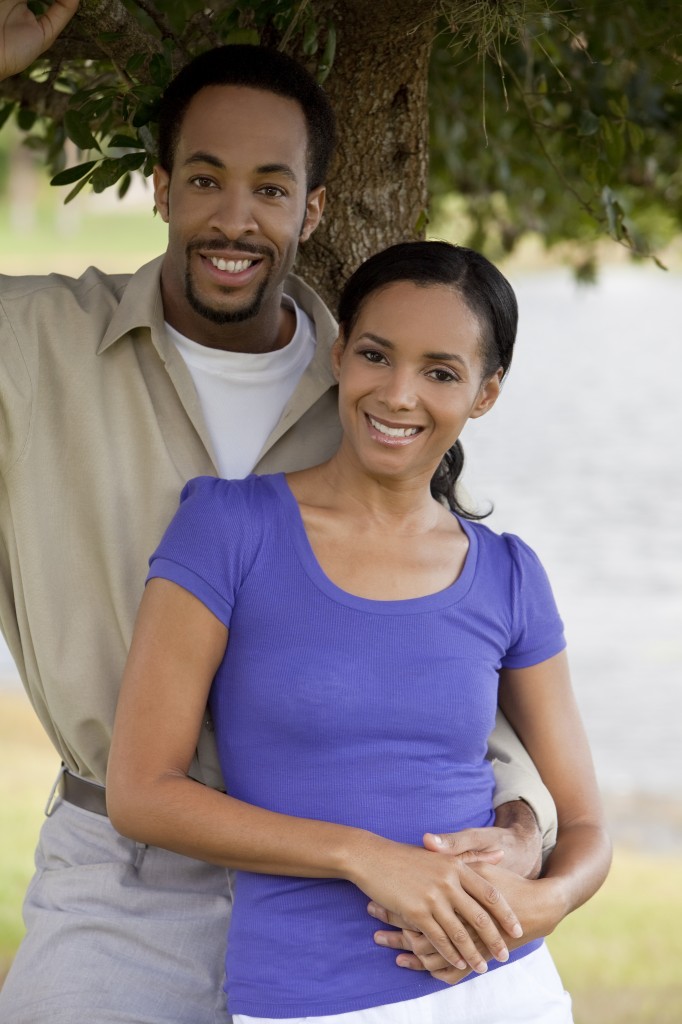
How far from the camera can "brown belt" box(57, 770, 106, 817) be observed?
2.54 m

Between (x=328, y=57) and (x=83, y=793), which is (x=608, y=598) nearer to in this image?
(x=328, y=57)

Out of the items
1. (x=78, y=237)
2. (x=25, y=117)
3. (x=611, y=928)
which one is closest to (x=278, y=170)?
(x=25, y=117)

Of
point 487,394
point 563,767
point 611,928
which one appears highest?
point 487,394

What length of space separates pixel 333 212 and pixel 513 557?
973 millimetres

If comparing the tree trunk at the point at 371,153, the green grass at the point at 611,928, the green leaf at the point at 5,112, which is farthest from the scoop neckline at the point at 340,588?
the green grass at the point at 611,928

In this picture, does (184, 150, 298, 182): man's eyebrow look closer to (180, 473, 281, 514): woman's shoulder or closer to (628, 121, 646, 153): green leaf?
(180, 473, 281, 514): woman's shoulder

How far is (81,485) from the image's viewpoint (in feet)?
8.19

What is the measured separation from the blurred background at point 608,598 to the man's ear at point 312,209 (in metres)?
0.64

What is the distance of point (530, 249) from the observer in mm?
26938

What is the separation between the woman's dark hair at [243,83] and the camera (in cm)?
259

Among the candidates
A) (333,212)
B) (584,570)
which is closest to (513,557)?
(333,212)

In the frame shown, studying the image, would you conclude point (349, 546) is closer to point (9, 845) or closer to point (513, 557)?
point (513, 557)

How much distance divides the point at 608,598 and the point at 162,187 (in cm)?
785

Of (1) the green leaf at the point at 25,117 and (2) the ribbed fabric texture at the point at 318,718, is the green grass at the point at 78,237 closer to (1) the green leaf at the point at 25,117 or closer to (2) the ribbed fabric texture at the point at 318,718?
(1) the green leaf at the point at 25,117
